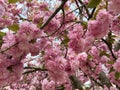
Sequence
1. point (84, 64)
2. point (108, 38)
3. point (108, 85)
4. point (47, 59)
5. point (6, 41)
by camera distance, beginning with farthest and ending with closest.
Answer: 1. point (108, 85)
2. point (84, 64)
3. point (108, 38)
4. point (47, 59)
5. point (6, 41)

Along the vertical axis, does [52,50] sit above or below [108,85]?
above

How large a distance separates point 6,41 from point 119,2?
0.84m

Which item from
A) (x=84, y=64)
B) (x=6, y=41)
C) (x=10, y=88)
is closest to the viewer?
(x=6, y=41)

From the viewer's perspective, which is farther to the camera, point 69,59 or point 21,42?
point 69,59

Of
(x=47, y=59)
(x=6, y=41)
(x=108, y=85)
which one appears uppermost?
(x=6, y=41)

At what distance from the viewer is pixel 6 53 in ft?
7.55

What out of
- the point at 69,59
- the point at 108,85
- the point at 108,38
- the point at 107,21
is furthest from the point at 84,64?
the point at 107,21

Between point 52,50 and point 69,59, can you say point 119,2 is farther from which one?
point 69,59

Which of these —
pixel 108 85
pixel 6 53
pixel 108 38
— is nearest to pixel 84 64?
pixel 108 38

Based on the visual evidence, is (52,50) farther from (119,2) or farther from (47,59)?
(119,2)

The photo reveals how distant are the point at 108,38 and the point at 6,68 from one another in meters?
1.82

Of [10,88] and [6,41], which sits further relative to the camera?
[10,88]

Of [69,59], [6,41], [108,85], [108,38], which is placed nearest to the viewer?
[6,41]

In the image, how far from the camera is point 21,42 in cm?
222
